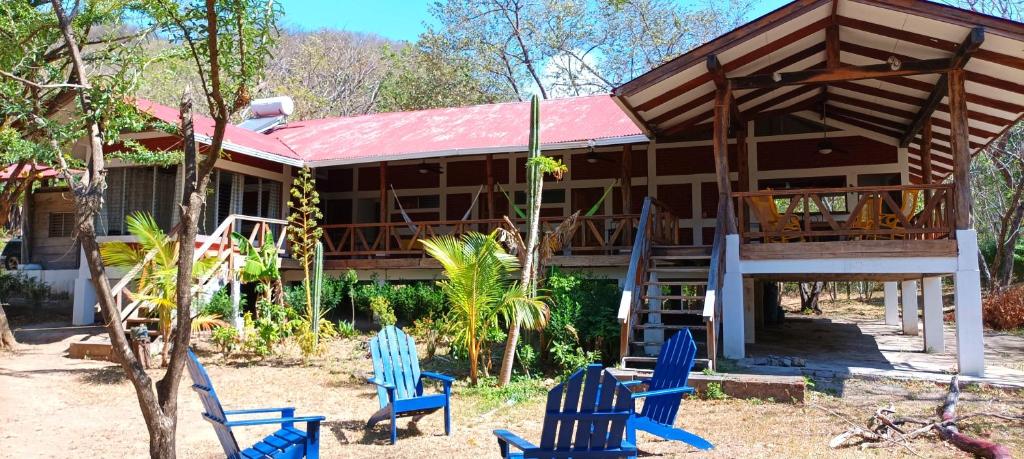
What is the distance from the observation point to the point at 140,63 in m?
6.64

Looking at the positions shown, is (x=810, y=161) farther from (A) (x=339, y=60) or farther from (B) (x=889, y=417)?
(A) (x=339, y=60)

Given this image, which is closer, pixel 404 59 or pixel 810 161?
pixel 810 161

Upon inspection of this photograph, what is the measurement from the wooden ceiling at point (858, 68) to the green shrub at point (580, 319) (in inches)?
115

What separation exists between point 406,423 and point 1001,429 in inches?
216

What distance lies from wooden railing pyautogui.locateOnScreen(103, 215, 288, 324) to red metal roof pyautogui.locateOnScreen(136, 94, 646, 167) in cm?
137

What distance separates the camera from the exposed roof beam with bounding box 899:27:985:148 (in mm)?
8892

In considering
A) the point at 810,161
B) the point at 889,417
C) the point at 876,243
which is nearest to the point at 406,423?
the point at 889,417

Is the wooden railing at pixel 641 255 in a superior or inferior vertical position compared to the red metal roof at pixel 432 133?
inferior

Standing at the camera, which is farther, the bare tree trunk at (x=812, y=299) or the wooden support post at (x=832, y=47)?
the bare tree trunk at (x=812, y=299)

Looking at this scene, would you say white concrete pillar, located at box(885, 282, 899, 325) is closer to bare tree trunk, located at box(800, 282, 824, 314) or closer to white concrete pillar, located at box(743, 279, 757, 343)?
bare tree trunk, located at box(800, 282, 824, 314)

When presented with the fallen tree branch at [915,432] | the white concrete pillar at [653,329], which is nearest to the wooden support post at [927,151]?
the white concrete pillar at [653,329]

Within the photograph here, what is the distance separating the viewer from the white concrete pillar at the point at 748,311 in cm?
1264

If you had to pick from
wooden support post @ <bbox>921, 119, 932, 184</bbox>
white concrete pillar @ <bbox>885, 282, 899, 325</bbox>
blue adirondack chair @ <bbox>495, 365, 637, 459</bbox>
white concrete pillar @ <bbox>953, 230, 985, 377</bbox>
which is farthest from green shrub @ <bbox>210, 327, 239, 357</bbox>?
white concrete pillar @ <bbox>885, 282, 899, 325</bbox>

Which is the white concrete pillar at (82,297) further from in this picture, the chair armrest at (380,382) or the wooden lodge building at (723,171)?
the chair armrest at (380,382)
